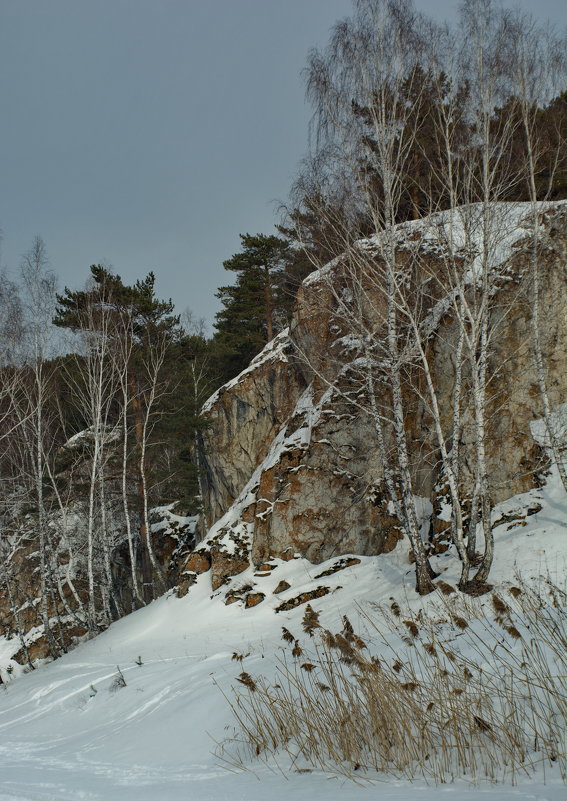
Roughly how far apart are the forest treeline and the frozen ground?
1.40 meters

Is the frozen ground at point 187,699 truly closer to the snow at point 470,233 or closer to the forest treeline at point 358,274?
the forest treeline at point 358,274

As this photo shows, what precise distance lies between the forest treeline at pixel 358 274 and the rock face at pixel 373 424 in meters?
0.61

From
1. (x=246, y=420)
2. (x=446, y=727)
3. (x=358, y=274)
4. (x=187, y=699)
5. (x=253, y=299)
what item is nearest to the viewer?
(x=446, y=727)

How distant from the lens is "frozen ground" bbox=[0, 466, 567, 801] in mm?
3273

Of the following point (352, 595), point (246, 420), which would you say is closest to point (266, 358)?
point (246, 420)

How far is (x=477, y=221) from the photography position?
360 inches

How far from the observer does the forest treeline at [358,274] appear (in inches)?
379

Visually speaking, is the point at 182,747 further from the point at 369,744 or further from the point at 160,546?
the point at 160,546

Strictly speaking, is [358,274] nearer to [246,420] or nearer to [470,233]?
[470,233]

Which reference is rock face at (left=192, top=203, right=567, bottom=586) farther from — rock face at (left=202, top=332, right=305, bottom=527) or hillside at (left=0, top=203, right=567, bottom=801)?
rock face at (left=202, top=332, right=305, bottom=527)

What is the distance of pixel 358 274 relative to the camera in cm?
1277

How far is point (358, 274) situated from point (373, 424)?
13.6ft

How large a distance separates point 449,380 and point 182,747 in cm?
1048

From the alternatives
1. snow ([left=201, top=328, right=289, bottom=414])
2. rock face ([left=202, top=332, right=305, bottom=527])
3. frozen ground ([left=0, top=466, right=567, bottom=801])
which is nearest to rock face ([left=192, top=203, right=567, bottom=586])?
frozen ground ([left=0, top=466, right=567, bottom=801])
